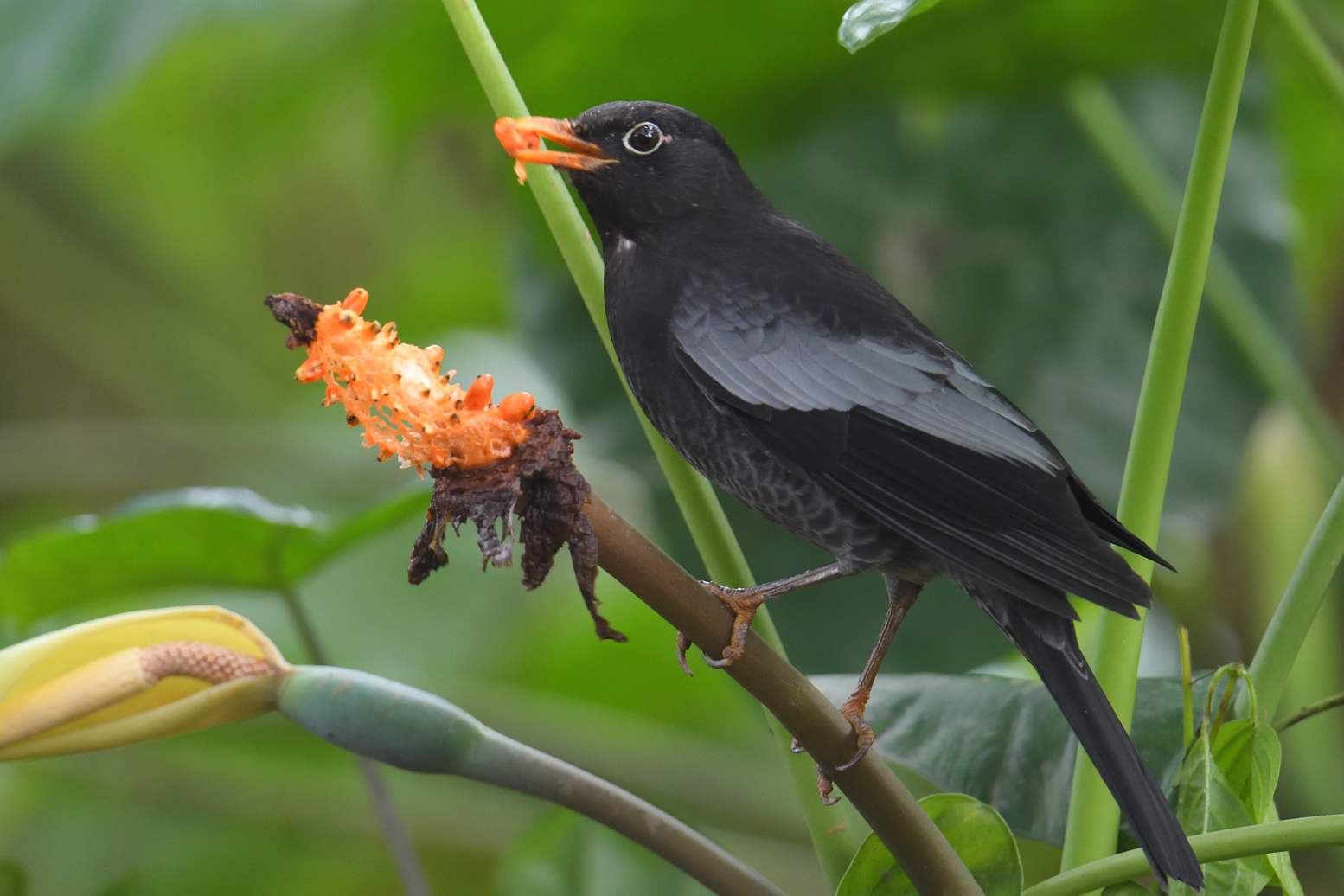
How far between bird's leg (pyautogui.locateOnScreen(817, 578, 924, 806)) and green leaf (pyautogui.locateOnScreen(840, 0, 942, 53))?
0.50 meters

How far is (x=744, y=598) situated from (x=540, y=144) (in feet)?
1.44

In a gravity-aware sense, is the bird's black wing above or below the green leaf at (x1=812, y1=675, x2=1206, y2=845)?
above

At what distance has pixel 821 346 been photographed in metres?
1.37

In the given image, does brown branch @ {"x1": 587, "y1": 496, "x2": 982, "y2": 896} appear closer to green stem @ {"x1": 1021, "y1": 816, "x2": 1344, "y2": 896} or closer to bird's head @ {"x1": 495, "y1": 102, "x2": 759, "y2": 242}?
green stem @ {"x1": 1021, "y1": 816, "x2": 1344, "y2": 896}

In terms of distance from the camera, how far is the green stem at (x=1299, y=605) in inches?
42.4

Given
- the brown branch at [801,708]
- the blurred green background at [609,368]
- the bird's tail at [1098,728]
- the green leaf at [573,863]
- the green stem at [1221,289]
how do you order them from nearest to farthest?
the brown branch at [801,708] < the bird's tail at [1098,728] < the green leaf at [573,863] < the green stem at [1221,289] < the blurred green background at [609,368]

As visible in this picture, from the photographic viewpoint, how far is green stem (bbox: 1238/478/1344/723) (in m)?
1.08

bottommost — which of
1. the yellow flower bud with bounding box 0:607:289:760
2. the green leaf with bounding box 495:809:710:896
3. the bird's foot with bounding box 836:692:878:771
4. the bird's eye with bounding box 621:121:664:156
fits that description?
the green leaf with bounding box 495:809:710:896

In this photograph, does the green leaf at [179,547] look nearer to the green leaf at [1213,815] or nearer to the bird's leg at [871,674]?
the bird's leg at [871,674]

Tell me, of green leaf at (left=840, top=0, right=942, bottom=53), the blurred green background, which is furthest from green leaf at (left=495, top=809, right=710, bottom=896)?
green leaf at (left=840, top=0, right=942, bottom=53)

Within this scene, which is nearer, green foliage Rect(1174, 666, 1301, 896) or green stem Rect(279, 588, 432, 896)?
green foliage Rect(1174, 666, 1301, 896)

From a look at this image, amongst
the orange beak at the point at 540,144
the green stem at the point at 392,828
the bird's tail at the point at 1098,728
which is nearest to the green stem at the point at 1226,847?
the bird's tail at the point at 1098,728

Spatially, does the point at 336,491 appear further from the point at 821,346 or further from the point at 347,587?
the point at 821,346

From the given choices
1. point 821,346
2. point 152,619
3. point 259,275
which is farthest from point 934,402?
point 259,275
